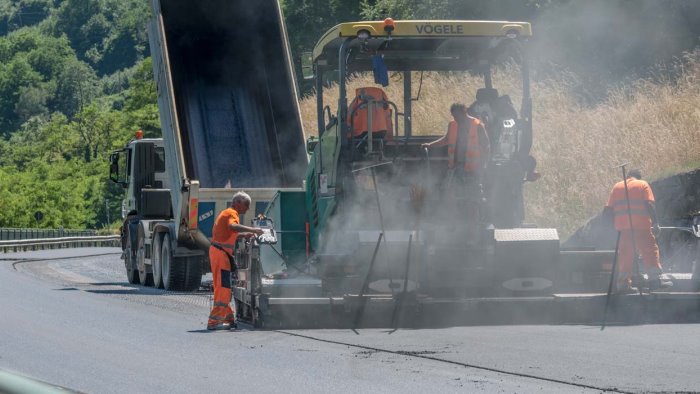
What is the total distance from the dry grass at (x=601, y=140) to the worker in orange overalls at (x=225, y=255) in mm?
6821

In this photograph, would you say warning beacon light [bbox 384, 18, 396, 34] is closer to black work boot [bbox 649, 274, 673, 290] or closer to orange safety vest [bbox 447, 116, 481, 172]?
orange safety vest [bbox 447, 116, 481, 172]

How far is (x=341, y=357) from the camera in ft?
33.9

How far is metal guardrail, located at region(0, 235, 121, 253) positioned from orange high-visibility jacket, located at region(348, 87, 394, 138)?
3619 centimetres

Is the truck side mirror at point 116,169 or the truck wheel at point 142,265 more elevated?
the truck side mirror at point 116,169

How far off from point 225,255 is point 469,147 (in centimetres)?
285

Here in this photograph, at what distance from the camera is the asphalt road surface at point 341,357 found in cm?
883

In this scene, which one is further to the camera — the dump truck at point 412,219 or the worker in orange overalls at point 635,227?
the worker in orange overalls at point 635,227

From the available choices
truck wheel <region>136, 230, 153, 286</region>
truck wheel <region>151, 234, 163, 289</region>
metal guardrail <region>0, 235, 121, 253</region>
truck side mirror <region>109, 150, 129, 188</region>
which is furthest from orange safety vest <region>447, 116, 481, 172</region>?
metal guardrail <region>0, 235, 121, 253</region>

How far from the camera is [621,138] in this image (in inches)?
942

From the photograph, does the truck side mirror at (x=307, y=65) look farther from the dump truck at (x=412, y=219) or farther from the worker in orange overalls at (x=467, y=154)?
the worker in orange overalls at (x=467, y=154)

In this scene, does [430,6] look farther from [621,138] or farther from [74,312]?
[74,312]

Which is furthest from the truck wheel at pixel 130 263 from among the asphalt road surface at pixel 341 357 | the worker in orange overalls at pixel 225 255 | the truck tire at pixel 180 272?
the worker in orange overalls at pixel 225 255

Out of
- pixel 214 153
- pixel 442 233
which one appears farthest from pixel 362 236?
pixel 214 153

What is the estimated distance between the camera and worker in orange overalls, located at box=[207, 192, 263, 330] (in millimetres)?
13125
